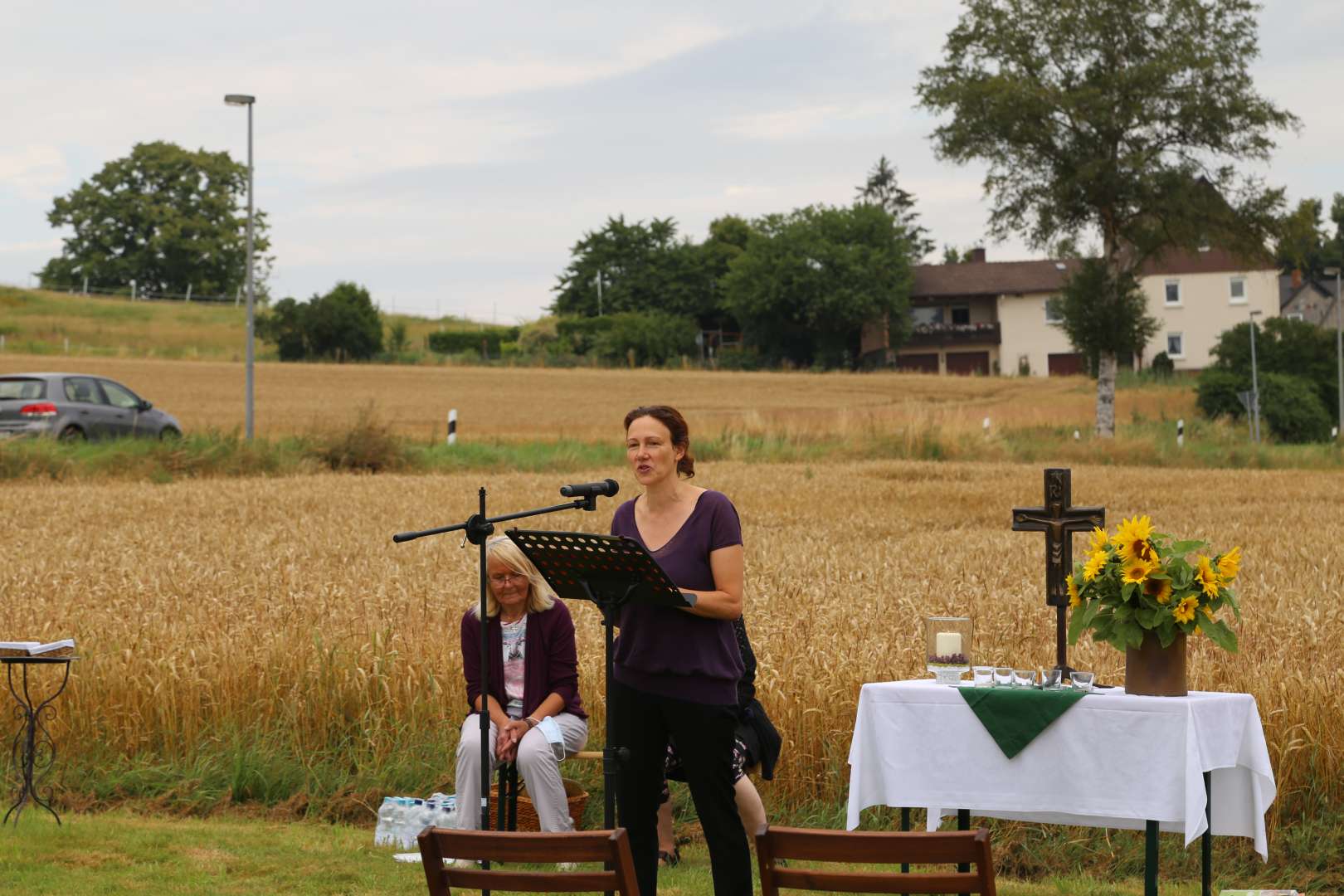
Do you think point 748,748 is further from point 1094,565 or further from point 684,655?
point 1094,565

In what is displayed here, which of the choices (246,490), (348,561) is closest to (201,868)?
(348,561)

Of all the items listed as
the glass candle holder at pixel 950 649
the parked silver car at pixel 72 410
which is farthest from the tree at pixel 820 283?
the glass candle holder at pixel 950 649

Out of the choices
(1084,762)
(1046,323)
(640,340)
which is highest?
(1046,323)

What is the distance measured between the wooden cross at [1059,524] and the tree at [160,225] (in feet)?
310

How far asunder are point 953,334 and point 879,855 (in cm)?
9140

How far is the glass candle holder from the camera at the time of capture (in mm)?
6512

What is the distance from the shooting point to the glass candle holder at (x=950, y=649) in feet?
21.4

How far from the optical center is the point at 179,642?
33.4ft

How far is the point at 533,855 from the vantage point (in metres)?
4.16

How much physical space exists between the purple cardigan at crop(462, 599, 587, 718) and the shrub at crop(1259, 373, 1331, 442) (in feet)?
190

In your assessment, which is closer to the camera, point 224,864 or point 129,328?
point 224,864

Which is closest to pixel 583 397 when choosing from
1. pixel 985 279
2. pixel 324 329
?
pixel 324 329

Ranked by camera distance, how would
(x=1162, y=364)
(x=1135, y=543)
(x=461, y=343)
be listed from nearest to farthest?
1. (x=1135, y=543)
2. (x=1162, y=364)
3. (x=461, y=343)

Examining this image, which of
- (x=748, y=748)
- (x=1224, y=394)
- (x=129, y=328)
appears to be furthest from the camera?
(x=129, y=328)
